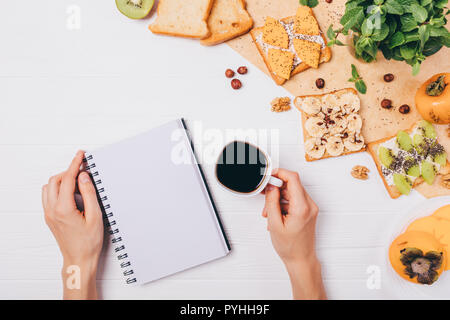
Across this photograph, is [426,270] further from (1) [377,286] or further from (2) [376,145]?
(2) [376,145]

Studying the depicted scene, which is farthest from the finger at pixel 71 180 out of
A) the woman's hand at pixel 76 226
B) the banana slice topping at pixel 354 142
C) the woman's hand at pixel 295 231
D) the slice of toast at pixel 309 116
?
the banana slice topping at pixel 354 142

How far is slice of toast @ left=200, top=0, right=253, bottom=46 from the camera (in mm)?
927

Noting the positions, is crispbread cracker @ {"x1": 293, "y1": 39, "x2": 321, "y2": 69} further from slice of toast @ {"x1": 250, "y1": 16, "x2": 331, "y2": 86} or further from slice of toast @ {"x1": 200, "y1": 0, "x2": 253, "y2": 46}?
slice of toast @ {"x1": 200, "y1": 0, "x2": 253, "y2": 46}

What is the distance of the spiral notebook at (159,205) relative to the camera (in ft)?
3.05

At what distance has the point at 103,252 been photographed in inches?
37.1

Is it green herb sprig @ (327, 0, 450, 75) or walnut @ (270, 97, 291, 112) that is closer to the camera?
green herb sprig @ (327, 0, 450, 75)

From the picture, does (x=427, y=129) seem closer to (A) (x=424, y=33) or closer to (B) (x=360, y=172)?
(B) (x=360, y=172)

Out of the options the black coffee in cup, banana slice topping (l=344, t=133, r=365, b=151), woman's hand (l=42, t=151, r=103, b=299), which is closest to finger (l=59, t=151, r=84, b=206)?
woman's hand (l=42, t=151, r=103, b=299)

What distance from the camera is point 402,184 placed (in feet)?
3.01

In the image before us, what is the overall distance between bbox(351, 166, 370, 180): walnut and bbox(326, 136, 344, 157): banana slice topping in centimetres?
7

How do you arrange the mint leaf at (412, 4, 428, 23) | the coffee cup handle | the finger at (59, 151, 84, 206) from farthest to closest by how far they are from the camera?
the finger at (59, 151, 84, 206), the coffee cup handle, the mint leaf at (412, 4, 428, 23)

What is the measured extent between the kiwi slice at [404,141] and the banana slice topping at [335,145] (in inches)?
6.3
